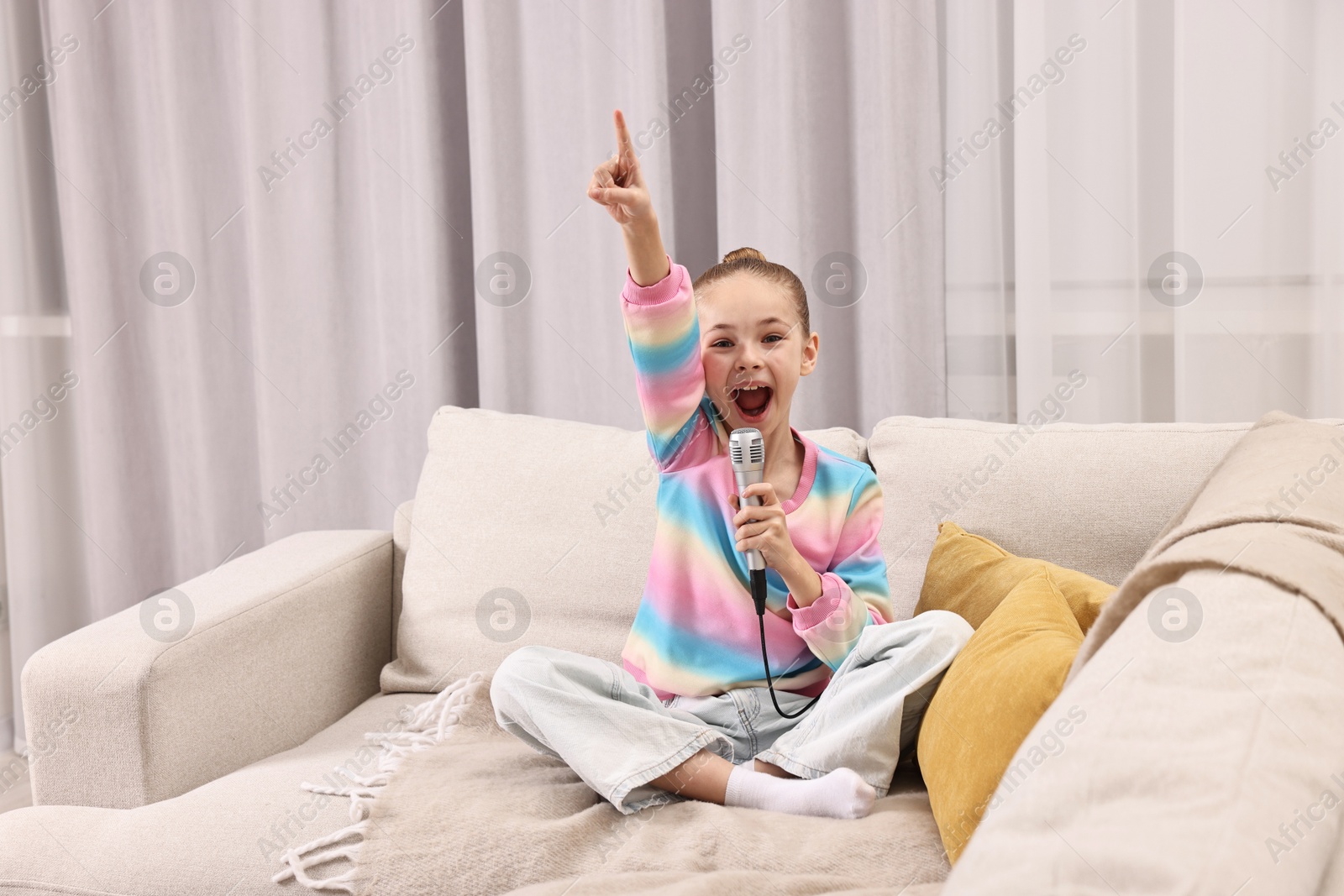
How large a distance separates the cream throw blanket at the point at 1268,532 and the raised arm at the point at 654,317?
1.83 ft

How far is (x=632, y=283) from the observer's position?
47.8 inches

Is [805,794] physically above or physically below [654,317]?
below

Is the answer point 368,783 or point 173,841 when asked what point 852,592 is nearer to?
point 368,783

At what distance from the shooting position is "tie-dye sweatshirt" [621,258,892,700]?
1235 millimetres

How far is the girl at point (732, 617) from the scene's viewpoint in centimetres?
116

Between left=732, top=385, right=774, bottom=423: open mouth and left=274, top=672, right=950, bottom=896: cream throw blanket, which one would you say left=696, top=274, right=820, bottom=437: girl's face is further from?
left=274, top=672, right=950, bottom=896: cream throw blanket

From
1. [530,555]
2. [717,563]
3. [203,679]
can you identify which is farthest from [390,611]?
[717,563]

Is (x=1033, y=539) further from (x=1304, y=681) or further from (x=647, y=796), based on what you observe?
(x=1304, y=681)

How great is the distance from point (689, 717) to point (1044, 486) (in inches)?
25.2

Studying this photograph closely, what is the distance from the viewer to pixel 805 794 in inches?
44.7

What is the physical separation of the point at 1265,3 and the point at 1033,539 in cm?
106

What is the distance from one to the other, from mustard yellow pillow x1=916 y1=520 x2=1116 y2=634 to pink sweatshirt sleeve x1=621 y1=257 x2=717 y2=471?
1.34 ft

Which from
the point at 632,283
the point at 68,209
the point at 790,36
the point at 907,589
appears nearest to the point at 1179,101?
the point at 790,36

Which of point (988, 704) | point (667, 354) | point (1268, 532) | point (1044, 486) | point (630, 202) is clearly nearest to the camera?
point (1268, 532)
